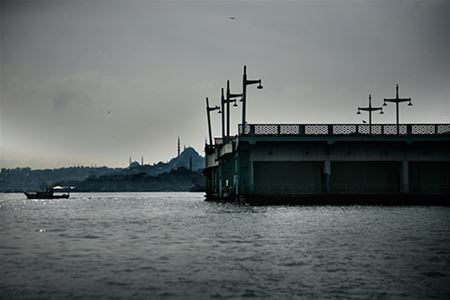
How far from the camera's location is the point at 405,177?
3691 inches

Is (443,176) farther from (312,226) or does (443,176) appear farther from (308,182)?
(312,226)

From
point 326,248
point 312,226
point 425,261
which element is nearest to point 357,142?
point 312,226

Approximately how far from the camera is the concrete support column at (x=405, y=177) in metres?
93.4

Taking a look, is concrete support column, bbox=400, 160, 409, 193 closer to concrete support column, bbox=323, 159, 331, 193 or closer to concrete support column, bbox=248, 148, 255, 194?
concrete support column, bbox=323, 159, 331, 193

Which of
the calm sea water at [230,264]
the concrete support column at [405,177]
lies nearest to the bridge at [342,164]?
the concrete support column at [405,177]

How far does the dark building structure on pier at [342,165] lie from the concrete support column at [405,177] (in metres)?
0.01

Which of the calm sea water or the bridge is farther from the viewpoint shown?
the bridge

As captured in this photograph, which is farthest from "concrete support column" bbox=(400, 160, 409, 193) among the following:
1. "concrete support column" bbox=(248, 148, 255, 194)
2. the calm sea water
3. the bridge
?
the calm sea water

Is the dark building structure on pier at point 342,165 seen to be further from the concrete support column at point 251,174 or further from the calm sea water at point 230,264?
the calm sea water at point 230,264

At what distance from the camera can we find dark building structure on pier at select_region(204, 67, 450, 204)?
300ft

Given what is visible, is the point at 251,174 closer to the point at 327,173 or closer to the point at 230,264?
the point at 327,173

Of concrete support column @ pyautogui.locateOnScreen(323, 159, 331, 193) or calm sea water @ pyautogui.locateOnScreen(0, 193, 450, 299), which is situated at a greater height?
concrete support column @ pyautogui.locateOnScreen(323, 159, 331, 193)

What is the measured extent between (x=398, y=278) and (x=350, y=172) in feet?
238

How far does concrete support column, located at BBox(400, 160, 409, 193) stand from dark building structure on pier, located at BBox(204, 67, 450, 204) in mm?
12
